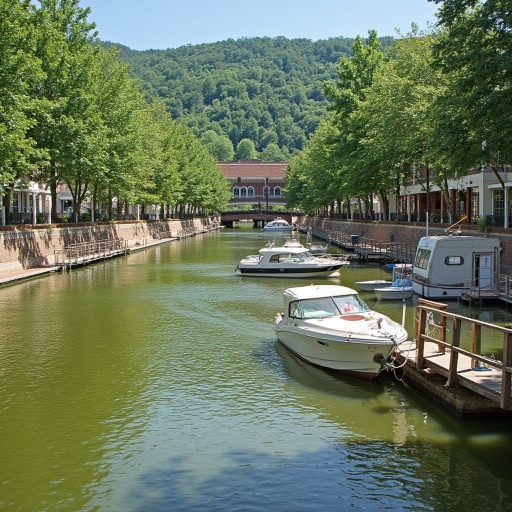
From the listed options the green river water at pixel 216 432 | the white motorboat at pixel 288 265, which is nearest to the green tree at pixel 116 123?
the white motorboat at pixel 288 265

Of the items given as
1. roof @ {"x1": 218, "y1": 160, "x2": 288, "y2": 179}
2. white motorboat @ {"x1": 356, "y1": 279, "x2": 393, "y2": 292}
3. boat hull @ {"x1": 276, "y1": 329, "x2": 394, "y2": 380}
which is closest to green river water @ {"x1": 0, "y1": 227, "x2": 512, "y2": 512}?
boat hull @ {"x1": 276, "y1": 329, "x2": 394, "y2": 380}

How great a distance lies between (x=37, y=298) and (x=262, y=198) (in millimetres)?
137972

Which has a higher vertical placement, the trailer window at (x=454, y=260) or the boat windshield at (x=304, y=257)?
the trailer window at (x=454, y=260)

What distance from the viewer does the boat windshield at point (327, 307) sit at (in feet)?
62.6

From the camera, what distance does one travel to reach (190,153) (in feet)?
355

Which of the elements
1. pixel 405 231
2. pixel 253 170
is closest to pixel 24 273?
pixel 405 231

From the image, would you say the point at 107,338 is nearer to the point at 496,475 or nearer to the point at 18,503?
the point at 18,503

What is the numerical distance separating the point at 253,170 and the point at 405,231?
123 metres

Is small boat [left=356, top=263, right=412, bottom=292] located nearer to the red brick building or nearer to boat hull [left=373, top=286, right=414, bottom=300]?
boat hull [left=373, top=286, right=414, bottom=300]

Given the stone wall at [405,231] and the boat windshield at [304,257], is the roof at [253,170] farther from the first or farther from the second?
the boat windshield at [304,257]

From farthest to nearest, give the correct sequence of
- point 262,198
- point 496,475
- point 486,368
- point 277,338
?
point 262,198 < point 277,338 < point 486,368 < point 496,475

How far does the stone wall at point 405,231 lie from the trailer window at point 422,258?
10.7 feet

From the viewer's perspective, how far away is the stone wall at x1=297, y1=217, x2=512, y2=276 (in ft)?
104

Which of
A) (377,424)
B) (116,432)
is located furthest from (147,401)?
(377,424)
